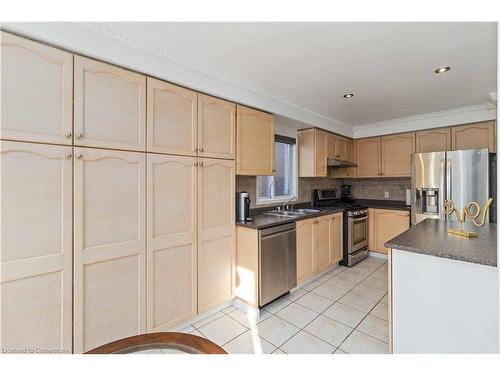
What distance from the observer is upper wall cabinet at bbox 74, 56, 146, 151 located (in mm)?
1482

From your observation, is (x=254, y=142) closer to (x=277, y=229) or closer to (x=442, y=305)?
(x=277, y=229)

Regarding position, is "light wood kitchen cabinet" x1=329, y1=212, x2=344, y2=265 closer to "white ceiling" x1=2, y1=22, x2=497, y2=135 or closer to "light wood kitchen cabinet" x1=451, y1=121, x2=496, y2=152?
"white ceiling" x1=2, y1=22, x2=497, y2=135

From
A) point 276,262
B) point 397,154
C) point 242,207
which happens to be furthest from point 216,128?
point 397,154

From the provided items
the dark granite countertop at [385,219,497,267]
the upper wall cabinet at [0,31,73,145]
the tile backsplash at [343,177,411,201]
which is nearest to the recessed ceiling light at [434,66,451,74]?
the dark granite countertop at [385,219,497,267]

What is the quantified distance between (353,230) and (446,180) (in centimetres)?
137

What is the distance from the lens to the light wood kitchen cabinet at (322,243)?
3.05m

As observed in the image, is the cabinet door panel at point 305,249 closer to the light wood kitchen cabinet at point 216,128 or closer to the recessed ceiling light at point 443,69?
the light wood kitchen cabinet at point 216,128

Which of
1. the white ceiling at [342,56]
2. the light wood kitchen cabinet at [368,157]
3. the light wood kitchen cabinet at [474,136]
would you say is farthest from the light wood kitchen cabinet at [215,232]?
the light wood kitchen cabinet at [474,136]

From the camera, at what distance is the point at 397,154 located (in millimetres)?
3902

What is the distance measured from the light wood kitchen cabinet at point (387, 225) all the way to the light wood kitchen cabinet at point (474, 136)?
1209 millimetres
